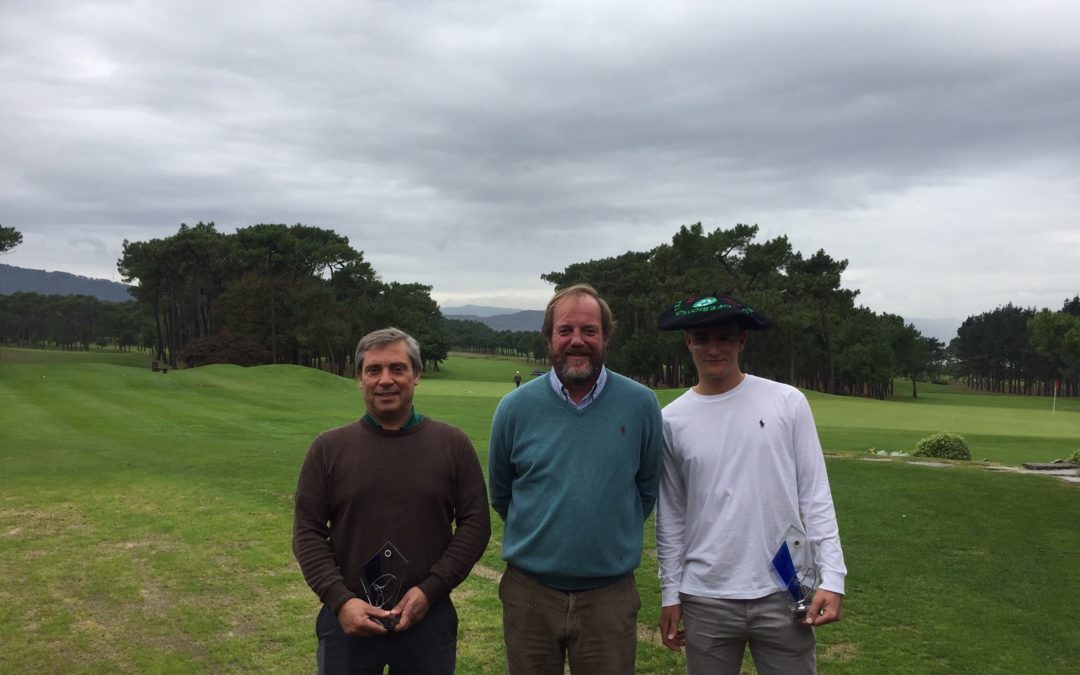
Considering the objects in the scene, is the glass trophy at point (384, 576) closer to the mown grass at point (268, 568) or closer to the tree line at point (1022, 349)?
the mown grass at point (268, 568)

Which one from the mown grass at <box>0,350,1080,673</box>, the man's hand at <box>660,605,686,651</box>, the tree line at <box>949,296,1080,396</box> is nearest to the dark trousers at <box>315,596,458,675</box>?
the man's hand at <box>660,605,686,651</box>

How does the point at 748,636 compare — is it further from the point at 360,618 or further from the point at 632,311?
the point at 632,311

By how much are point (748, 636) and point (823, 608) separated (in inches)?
14.0

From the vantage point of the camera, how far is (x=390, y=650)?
10.8ft

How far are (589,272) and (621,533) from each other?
78.9m

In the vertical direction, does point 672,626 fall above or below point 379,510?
below

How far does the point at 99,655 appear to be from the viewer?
5461 mm

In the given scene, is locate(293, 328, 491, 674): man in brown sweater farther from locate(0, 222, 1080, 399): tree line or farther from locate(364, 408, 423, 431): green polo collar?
locate(0, 222, 1080, 399): tree line

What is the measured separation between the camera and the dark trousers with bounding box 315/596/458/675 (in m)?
3.27

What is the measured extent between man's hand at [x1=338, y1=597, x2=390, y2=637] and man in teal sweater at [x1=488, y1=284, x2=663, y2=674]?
0.58 metres

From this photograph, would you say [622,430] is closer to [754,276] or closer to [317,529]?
[317,529]

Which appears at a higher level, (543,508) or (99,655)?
(543,508)

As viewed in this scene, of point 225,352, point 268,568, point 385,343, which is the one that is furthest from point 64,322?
point 385,343

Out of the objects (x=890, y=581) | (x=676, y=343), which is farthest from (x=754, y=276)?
(x=890, y=581)
